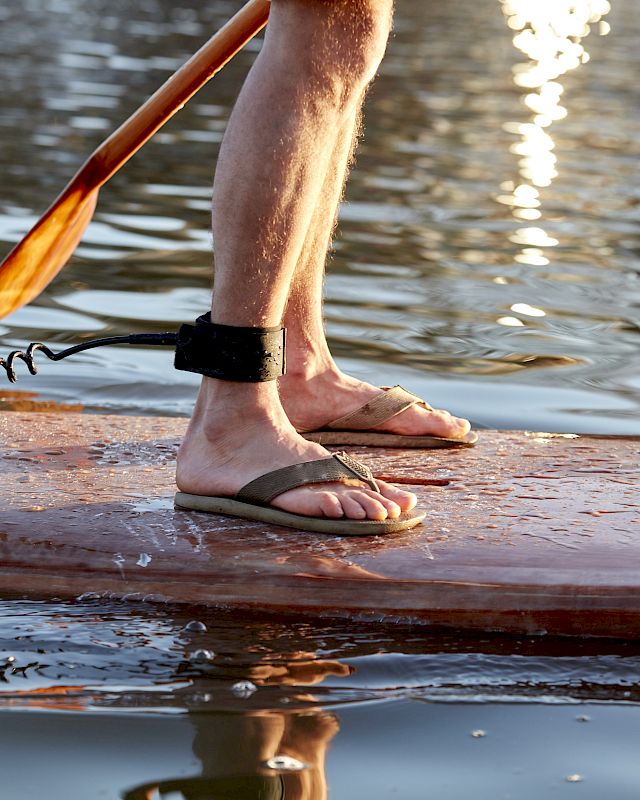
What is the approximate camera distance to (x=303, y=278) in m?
2.57

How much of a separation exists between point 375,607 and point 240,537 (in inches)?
9.5

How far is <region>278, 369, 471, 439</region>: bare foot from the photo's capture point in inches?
103

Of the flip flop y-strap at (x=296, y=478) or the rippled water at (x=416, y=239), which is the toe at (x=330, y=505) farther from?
the rippled water at (x=416, y=239)

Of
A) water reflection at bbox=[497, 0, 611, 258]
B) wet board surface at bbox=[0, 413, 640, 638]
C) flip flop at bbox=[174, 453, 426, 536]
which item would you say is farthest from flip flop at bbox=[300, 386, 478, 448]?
water reflection at bbox=[497, 0, 611, 258]

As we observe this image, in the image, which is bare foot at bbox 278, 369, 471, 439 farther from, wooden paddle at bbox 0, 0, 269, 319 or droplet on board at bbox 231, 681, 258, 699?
droplet on board at bbox 231, 681, 258, 699

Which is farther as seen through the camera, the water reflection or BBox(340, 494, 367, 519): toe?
the water reflection

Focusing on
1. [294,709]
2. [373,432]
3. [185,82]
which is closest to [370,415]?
[373,432]

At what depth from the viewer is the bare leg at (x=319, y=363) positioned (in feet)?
8.45

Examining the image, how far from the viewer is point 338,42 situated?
215cm

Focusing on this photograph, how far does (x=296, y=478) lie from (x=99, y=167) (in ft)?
3.36

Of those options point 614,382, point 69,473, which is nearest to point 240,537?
point 69,473

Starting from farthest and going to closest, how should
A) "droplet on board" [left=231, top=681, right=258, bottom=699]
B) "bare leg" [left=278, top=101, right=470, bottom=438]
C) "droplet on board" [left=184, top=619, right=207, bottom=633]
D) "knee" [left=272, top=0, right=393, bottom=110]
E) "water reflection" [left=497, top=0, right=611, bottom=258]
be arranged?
Answer: "water reflection" [left=497, top=0, right=611, bottom=258]
"bare leg" [left=278, top=101, right=470, bottom=438]
"knee" [left=272, top=0, right=393, bottom=110]
"droplet on board" [left=184, top=619, right=207, bottom=633]
"droplet on board" [left=231, top=681, right=258, bottom=699]

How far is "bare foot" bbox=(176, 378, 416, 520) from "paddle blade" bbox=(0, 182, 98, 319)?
87 centimetres

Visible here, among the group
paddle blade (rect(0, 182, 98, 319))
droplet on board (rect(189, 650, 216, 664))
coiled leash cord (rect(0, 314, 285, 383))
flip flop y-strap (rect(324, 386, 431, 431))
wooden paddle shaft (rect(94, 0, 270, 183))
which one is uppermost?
wooden paddle shaft (rect(94, 0, 270, 183))
